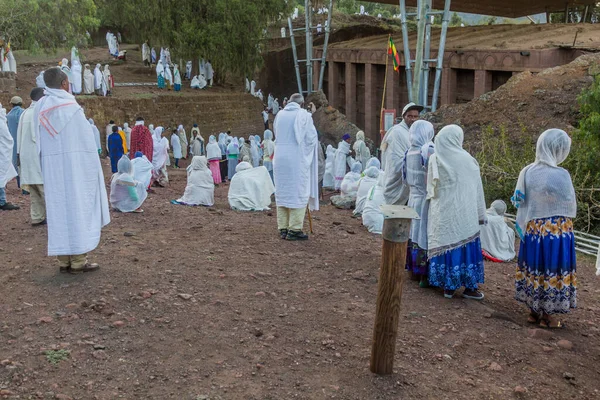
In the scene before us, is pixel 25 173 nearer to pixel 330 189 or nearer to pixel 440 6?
pixel 330 189

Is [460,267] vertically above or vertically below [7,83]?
below

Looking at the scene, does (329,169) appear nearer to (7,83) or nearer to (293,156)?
(293,156)

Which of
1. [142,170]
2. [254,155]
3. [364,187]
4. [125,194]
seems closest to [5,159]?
[125,194]

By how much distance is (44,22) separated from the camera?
19672 millimetres

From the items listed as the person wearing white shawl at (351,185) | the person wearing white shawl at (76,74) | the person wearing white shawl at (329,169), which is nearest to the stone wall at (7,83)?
the person wearing white shawl at (76,74)

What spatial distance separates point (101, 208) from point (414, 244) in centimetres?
276

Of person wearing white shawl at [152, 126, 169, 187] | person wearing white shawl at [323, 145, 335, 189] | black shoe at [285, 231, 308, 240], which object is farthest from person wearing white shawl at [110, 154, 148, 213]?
person wearing white shawl at [323, 145, 335, 189]

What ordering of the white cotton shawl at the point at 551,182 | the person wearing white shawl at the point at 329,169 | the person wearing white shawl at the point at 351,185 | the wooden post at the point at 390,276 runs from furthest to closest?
the person wearing white shawl at the point at 329,169
the person wearing white shawl at the point at 351,185
the white cotton shawl at the point at 551,182
the wooden post at the point at 390,276

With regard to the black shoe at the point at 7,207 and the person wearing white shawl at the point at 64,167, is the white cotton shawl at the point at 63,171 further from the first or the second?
the black shoe at the point at 7,207

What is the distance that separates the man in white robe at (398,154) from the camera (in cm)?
610

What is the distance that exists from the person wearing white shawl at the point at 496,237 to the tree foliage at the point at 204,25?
18791mm

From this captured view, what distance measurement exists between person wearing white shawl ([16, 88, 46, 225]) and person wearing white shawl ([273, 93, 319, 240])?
267 centimetres

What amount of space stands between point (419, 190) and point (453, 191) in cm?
48

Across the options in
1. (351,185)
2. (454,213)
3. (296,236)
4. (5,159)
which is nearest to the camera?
(454,213)
